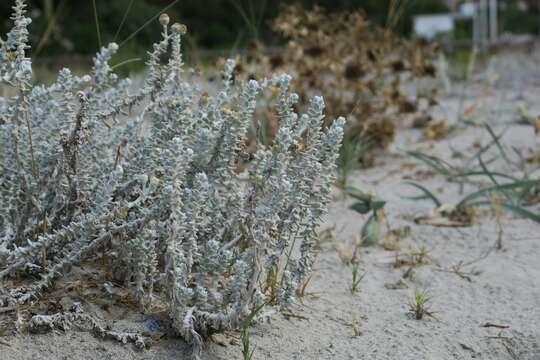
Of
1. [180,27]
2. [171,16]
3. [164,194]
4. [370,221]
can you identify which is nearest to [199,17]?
[171,16]

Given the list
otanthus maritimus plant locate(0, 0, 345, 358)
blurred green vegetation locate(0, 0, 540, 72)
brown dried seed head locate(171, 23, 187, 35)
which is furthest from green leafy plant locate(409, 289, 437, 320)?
blurred green vegetation locate(0, 0, 540, 72)

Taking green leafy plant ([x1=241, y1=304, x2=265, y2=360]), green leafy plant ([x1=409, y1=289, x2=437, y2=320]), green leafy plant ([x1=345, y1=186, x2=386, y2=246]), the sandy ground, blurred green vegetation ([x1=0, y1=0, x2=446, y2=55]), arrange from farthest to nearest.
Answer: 1. blurred green vegetation ([x1=0, y1=0, x2=446, y2=55])
2. green leafy plant ([x1=345, y1=186, x2=386, y2=246])
3. green leafy plant ([x1=409, y1=289, x2=437, y2=320])
4. the sandy ground
5. green leafy plant ([x1=241, y1=304, x2=265, y2=360])

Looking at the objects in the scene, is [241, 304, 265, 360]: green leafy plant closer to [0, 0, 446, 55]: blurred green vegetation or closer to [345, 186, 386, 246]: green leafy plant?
[345, 186, 386, 246]: green leafy plant

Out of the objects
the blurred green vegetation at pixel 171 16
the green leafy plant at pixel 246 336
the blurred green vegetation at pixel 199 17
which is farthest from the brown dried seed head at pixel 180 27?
the blurred green vegetation at pixel 199 17

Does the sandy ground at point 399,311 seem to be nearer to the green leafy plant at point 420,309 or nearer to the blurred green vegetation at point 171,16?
the green leafy plant at point 420,309

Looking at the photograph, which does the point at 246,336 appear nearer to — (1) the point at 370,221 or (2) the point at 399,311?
(2) the point at 399,311
